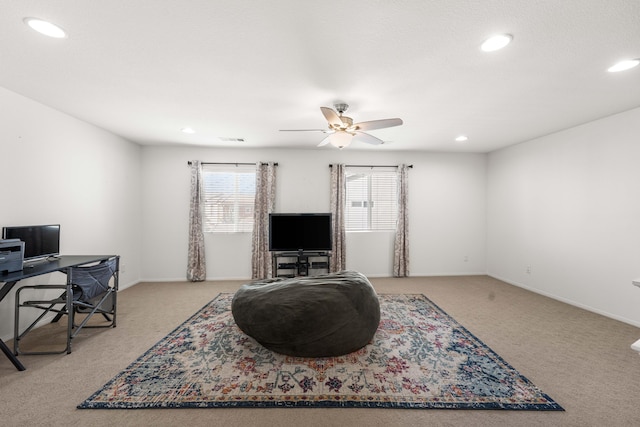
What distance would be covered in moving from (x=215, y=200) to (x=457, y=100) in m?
4.39

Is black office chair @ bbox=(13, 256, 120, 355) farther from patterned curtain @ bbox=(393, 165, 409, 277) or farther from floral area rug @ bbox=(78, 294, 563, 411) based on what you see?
patterned curtain @ bbox=(393, 165, 409, 277)

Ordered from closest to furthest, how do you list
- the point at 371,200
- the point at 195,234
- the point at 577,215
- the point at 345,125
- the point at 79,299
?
the point at 79,299 < the point at 345,125 < the point at 577,215 < the point at 195,234 < the point at 371,200

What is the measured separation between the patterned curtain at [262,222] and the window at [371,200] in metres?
1.56

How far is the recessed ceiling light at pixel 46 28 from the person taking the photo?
172cm

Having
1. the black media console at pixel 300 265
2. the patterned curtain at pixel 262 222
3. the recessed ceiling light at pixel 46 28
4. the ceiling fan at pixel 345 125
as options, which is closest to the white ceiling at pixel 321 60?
the recessed ceiling light at pixel 46 28

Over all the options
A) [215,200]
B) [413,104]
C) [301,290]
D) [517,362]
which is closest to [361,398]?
[301,290]

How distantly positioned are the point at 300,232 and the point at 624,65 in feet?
14.1

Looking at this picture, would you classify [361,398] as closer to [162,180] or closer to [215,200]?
[215,200]

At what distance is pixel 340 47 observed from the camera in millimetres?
1988

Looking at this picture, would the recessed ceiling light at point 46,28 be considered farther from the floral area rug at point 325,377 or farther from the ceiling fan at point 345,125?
the floral area rug at point 325,377

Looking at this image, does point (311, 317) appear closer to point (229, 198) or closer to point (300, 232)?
point (300, 232)

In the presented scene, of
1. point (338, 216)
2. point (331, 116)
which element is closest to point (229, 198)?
point (338, 216)

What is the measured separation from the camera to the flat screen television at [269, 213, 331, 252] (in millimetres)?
4863

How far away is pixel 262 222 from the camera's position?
513 cm
